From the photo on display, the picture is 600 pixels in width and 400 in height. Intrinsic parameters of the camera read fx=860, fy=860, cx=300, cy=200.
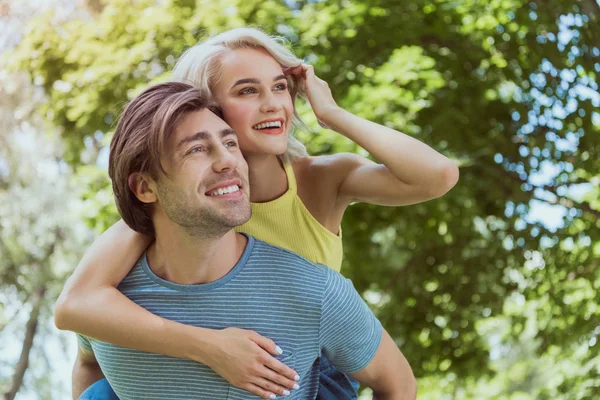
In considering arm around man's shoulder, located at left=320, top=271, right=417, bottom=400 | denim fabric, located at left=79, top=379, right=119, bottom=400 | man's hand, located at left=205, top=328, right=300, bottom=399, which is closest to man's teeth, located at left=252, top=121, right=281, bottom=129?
arm around man's shoulder, located at left=320, top=271, right=417, bottom=400

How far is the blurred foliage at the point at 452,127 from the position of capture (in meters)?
5.60

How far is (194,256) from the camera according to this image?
1917 millimetres

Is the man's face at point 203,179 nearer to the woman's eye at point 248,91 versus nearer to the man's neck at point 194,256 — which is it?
the man's neck at point 194,256

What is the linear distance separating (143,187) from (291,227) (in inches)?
19.1

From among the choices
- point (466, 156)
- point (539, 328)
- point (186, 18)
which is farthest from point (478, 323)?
point (186, 18)

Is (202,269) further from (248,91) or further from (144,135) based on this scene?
(248,91)

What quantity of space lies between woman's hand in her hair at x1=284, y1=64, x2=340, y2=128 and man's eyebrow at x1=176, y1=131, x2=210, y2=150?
1.55 ft

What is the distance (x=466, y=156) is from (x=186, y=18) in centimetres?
231

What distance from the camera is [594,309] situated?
5.84 metres

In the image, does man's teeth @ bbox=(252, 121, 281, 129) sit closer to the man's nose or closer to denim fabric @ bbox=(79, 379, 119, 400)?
the man's nose

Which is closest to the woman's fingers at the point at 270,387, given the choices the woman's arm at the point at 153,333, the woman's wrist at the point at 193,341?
the woman's arm at the point at 153,333

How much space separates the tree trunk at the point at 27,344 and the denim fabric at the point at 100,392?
29.1 ft

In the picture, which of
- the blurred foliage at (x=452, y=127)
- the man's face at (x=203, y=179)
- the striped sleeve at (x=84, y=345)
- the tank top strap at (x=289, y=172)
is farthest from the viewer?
the blurred foliage at (x=452, y=127)

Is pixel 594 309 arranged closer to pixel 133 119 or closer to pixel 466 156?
pixel 466 156
